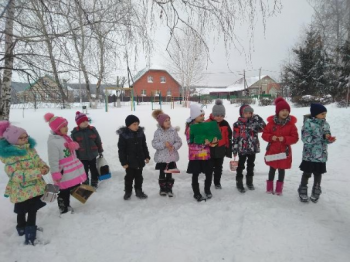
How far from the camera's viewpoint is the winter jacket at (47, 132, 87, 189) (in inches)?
129

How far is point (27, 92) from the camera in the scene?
528 cm

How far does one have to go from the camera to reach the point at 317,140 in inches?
140

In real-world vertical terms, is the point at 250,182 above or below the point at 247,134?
below

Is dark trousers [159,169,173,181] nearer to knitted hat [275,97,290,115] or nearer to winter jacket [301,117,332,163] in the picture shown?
knitted hat [275,97,290,115]

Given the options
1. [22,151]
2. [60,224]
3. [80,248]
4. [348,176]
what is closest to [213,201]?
[80,248]

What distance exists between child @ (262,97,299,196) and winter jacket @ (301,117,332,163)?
20 cm

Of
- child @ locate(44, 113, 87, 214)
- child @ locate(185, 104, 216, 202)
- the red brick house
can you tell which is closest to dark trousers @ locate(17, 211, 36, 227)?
child @ locate(44, 113, 87, 214)

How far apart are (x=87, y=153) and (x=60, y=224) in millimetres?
1362

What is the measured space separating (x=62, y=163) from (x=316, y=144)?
3913 millimetres

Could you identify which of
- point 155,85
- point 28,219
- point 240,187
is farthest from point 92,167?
point 155,85

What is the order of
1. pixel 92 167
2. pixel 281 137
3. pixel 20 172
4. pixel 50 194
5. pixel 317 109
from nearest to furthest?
pixel 20 172
pixel 50 194
pixel 317 109
pixel 281 137
pixel 92 167

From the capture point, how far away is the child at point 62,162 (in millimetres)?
3286

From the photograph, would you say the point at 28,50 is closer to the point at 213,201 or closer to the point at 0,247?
the point at 0,247

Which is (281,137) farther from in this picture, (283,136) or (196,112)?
(196,112)
